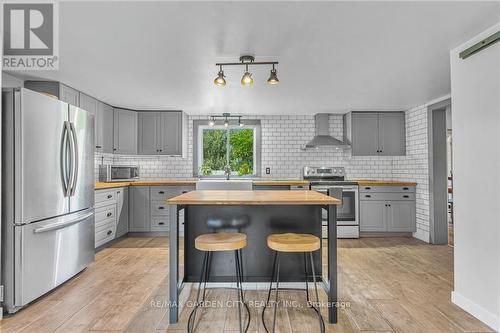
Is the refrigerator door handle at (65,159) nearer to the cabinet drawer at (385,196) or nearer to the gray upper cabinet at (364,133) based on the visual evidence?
the cabinet drawer at (385,196)

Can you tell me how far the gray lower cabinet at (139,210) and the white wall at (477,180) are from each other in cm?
416

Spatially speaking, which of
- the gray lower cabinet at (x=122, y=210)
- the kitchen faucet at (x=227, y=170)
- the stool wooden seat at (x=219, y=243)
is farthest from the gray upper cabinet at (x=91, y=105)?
the stool wooden seat at (x=219, y=243)

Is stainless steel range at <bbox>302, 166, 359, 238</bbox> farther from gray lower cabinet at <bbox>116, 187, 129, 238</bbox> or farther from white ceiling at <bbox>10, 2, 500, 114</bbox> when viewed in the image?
gray lower cabinet at <bbox>116, 187, 129, 238</bbox>

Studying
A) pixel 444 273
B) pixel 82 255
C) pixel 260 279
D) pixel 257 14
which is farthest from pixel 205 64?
pixel 444 273

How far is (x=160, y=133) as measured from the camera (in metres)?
5.11

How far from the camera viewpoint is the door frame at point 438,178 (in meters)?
4.29

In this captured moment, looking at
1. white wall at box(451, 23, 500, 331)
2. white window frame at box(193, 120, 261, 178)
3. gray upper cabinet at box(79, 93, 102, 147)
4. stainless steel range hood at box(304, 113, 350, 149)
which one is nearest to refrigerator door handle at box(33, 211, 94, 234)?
gray upper cabinet at box(79, 93, 102, 147)

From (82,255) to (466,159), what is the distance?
3.74 metres

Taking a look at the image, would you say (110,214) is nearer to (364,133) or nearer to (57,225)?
(57,225)

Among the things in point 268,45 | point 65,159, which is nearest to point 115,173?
point 65,159

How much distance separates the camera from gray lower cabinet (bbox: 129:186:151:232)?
468cm

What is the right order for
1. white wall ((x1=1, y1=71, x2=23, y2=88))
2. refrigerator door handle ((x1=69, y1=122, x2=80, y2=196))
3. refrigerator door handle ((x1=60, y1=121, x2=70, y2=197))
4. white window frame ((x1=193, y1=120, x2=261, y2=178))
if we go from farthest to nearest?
white window frame ((x1=193, y1=120, x2=261, y2=178)) → white wall ((x1=1, y1=71, x2=23, y2=88)) → refrigerator door handle ((x1=69, y1=122, x2=80, y2=196)) → refrigerator door handle ((x1=60, y1=121, x2=70, y2=197))

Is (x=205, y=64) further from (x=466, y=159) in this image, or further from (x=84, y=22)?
(x=466, y=159)

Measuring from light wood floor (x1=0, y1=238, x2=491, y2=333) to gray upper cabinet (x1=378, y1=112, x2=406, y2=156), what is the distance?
2.06 m
